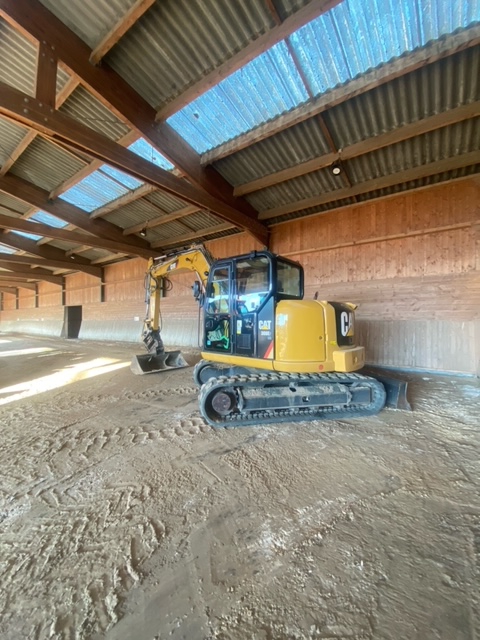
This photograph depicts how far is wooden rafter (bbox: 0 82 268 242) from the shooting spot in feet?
12.5

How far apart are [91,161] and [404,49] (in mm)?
6628

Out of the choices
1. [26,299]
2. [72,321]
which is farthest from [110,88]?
[26,299]

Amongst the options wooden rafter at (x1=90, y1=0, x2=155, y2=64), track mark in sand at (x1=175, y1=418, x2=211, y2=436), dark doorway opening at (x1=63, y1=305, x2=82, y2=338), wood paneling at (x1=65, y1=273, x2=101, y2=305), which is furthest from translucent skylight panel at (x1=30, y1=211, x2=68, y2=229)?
track mark in sand at (x1=175, y1=418, x2=211, y2=436)

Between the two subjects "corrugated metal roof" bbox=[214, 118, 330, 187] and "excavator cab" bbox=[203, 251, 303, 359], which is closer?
"excavator cab" bbox=[203, 251, 303, 359]

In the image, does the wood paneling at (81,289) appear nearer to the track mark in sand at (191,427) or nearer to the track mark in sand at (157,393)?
the track mark in sand at (157,393)

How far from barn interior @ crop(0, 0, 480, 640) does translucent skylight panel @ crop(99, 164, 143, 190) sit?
0.65 feet

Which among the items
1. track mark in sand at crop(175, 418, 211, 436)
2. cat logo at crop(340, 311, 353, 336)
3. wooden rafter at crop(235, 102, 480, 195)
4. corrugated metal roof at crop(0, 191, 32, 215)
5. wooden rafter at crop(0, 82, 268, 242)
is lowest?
track mark in sand at crop(175, 418, 211, 436)

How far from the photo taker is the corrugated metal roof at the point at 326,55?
3.33 meters

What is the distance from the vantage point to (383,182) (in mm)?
6266

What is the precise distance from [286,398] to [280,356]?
0.57m

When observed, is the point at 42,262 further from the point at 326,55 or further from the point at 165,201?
the point at 326,55

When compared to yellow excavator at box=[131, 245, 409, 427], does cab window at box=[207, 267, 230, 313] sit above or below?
above

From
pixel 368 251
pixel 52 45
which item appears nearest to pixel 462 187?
pixel 368 251

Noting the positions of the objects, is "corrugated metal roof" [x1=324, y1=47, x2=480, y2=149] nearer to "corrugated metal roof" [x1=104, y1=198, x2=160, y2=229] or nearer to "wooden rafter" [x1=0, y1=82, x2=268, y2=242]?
"wooden rafter" [x1=0, y1=82, x2=268, y2=242]
